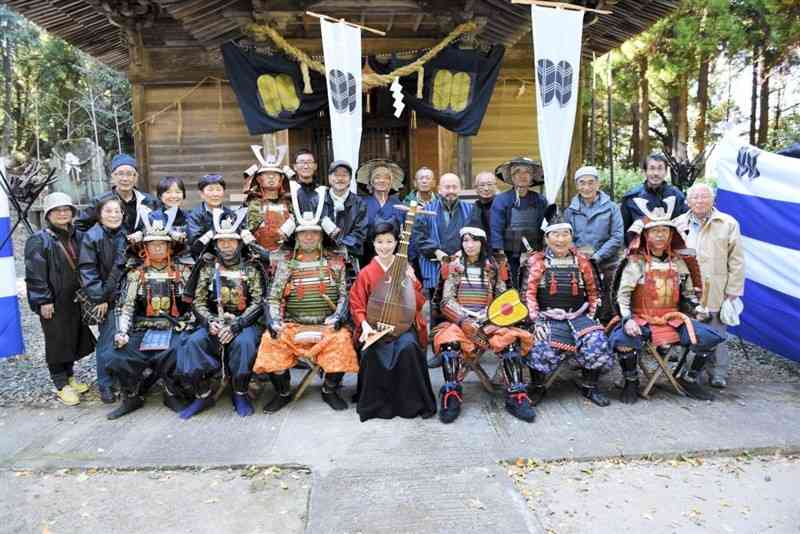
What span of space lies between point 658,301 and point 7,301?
207 inches

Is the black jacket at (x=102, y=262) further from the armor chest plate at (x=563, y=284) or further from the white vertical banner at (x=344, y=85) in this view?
the armor chest plate at (x=563, y=284)

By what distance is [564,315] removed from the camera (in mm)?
4598

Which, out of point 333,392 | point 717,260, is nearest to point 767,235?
point 717,260

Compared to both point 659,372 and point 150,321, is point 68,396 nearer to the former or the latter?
point 150,321

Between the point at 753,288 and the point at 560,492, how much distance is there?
11.7ft

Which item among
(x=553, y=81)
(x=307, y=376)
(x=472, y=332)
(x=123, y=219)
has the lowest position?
(x=307, y=376)

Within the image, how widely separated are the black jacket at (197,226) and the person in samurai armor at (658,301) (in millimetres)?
3266

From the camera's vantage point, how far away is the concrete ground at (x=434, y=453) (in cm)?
303

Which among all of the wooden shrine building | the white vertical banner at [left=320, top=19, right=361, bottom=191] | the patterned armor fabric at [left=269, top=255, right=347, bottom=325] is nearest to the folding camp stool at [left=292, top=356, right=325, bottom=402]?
the patterned armor fabric at [left=269, top=255, right=347, bottom=325]

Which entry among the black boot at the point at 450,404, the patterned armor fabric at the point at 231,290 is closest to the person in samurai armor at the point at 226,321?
the patterned armor fabric at the point at 231,290

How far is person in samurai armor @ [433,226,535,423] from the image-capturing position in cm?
431

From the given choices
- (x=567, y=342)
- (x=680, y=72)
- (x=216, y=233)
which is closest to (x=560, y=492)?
(x=567, y=342)

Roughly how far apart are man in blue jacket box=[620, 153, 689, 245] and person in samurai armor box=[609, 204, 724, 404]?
2.01 feet

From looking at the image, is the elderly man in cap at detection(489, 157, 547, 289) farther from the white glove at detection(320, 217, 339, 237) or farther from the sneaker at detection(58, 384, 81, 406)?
the sneaker at detection(58, 384, 81, 406)
